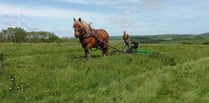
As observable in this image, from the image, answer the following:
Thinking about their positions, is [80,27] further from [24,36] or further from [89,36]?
[24,36]

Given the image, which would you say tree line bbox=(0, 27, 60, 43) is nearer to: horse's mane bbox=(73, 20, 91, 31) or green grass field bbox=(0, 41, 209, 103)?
horse's mane bbox=(73, 20, 91, 31)

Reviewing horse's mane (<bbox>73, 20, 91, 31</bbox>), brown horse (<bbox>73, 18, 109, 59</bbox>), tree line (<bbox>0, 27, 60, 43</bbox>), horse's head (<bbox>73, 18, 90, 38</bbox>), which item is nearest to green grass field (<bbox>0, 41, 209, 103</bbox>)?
horse's head (<bbox>73, 18, 90, 38</bbox>)

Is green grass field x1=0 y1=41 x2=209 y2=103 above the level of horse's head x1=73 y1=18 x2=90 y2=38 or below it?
below

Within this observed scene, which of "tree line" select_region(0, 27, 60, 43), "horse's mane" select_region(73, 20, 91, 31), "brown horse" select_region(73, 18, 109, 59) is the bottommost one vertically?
"tree line" select_region(0, 27, 60, 43)

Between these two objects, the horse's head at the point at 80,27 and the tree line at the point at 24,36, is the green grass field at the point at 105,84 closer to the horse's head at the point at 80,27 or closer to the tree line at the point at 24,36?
the horse's head at the point at 80,27

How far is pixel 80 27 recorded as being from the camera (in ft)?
75.8

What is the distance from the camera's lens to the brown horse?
2303 centimetres

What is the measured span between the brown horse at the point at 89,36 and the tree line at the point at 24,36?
46.9 m

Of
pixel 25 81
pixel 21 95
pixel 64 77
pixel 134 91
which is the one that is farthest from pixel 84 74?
pixel 134 91

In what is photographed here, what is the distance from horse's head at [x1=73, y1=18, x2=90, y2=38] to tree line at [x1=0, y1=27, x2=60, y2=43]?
4904 centimetres

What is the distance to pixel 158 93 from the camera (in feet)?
39.2

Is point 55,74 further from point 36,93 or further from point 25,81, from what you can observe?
point 36,93

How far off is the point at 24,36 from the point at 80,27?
2066 inches

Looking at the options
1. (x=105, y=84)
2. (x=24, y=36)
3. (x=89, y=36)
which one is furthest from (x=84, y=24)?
(x=24, y=36)
